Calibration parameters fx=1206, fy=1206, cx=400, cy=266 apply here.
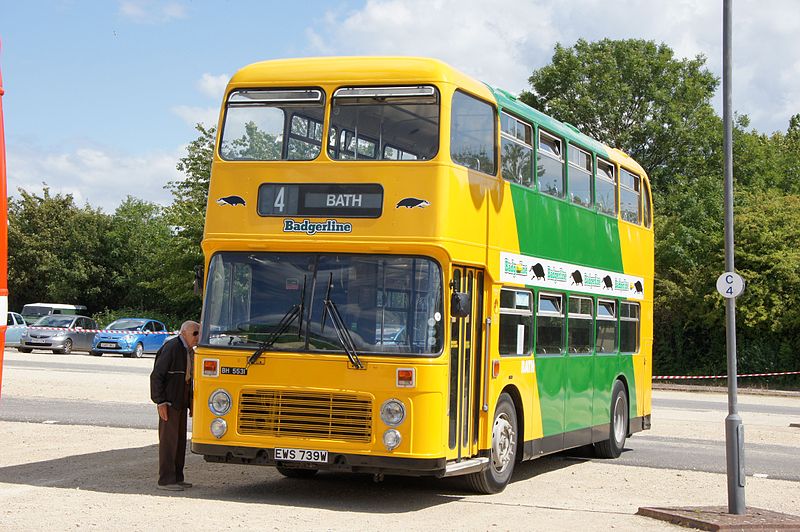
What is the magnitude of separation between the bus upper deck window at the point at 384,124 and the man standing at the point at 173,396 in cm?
266

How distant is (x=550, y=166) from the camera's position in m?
15.6

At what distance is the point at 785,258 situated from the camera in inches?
1628

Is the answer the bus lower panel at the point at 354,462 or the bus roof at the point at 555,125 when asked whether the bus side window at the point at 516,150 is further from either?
the bus lower panel at the point at 354,462

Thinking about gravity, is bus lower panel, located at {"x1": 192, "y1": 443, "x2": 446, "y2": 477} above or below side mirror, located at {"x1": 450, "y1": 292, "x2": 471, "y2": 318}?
below

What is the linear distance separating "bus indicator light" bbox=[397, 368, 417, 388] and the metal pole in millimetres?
3163

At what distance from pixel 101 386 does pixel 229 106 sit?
712 inches

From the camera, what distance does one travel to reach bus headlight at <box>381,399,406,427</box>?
11789mm

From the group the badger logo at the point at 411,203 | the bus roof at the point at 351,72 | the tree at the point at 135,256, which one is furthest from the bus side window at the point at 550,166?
the tree at the point at 135,256

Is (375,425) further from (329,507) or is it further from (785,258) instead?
(785,258)

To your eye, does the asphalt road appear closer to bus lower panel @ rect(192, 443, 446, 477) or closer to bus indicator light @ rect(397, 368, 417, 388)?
bus lower panel @ rect(192, 443, 446, 477)

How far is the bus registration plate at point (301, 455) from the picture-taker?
1184cm

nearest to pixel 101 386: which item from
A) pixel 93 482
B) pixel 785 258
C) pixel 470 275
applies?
pixel 93 482

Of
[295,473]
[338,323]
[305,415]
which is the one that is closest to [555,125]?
[338,323]

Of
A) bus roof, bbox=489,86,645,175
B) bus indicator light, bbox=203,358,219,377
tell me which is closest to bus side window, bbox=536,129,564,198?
bus roof, bbox=489,86,645,175
